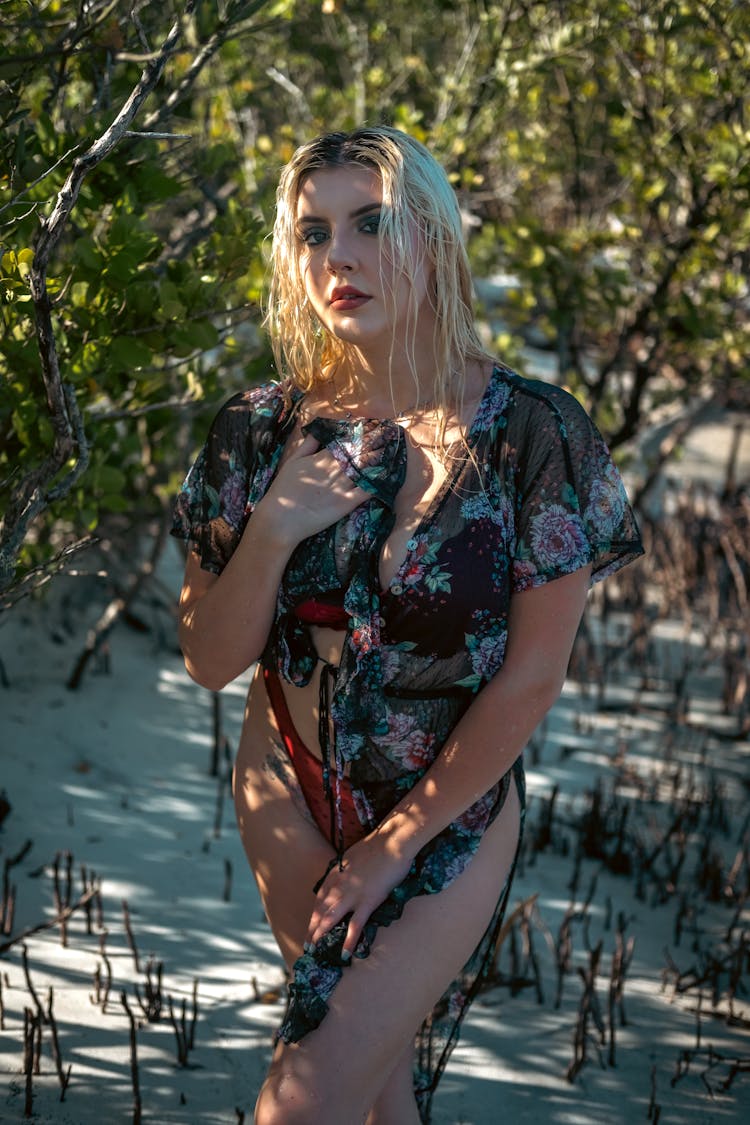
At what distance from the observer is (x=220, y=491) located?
6.84 feet

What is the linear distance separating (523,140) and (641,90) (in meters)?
0.87

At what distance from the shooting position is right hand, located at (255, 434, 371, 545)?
1.89 m

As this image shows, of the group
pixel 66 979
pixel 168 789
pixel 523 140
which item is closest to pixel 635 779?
pixel 168 789

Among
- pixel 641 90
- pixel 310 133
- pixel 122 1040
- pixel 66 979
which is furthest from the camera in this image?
pixel 310 133

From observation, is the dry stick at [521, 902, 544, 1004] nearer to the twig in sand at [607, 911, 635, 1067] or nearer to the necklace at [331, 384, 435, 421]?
the twig in sand at [607, 911, 635, 1067]

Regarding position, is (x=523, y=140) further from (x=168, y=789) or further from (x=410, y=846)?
(x=410, y=846)

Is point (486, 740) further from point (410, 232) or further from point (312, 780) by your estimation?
point (410, 232)

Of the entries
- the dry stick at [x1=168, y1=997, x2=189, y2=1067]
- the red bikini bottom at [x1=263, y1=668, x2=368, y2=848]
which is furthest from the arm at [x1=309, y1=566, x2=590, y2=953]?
the dry stick at [x1=168, y1=997, x2=189, y2=1067]

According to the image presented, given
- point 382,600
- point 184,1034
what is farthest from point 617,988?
point 382,600

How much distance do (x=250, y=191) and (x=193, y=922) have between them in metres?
2.66

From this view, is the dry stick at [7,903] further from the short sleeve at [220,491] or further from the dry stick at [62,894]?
the short sleeve at [220,491]

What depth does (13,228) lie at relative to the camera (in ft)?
6.41

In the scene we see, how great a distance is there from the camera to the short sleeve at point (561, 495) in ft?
6.07

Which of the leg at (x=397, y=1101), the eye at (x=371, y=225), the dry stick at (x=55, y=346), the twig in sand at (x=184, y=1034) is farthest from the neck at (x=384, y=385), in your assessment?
the twig in sand at (x=184, y=1034)
